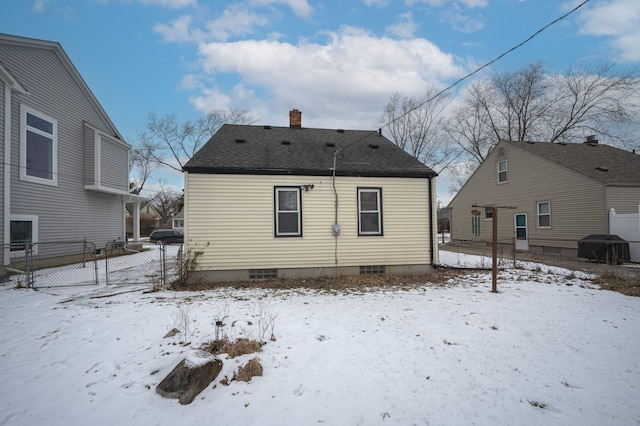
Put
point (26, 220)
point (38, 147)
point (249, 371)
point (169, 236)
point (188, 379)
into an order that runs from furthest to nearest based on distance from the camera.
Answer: point (169, 236)
point (38, 147)
point (26, 220)
point (249, 371)
point (188, 379)

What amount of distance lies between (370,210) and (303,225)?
7.29ft

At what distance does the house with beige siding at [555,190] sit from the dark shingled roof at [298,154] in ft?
15.9

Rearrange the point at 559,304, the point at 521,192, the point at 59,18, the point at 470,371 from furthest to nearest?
the point at 521,192
the point at 59,18
the point at 559,304
the point at 470,371

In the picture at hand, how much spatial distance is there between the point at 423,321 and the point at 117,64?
14.7 meters

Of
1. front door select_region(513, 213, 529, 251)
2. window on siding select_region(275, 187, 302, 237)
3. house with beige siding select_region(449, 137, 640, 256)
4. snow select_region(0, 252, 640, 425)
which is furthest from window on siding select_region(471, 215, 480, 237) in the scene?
window on siding select_region(275, 187, 302, 237)

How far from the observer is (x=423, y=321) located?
5.43 metres

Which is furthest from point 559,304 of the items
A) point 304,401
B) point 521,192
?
point 521,192

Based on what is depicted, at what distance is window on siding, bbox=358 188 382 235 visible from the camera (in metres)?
9.58

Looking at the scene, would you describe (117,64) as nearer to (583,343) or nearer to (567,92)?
(583,343)

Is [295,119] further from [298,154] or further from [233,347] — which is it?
[233,347]

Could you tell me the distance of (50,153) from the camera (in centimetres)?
1170

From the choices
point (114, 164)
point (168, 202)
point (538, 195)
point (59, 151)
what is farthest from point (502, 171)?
point (168, 202)

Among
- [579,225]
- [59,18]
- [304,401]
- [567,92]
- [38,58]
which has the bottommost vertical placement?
[304,401]

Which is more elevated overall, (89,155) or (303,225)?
(89,155)
